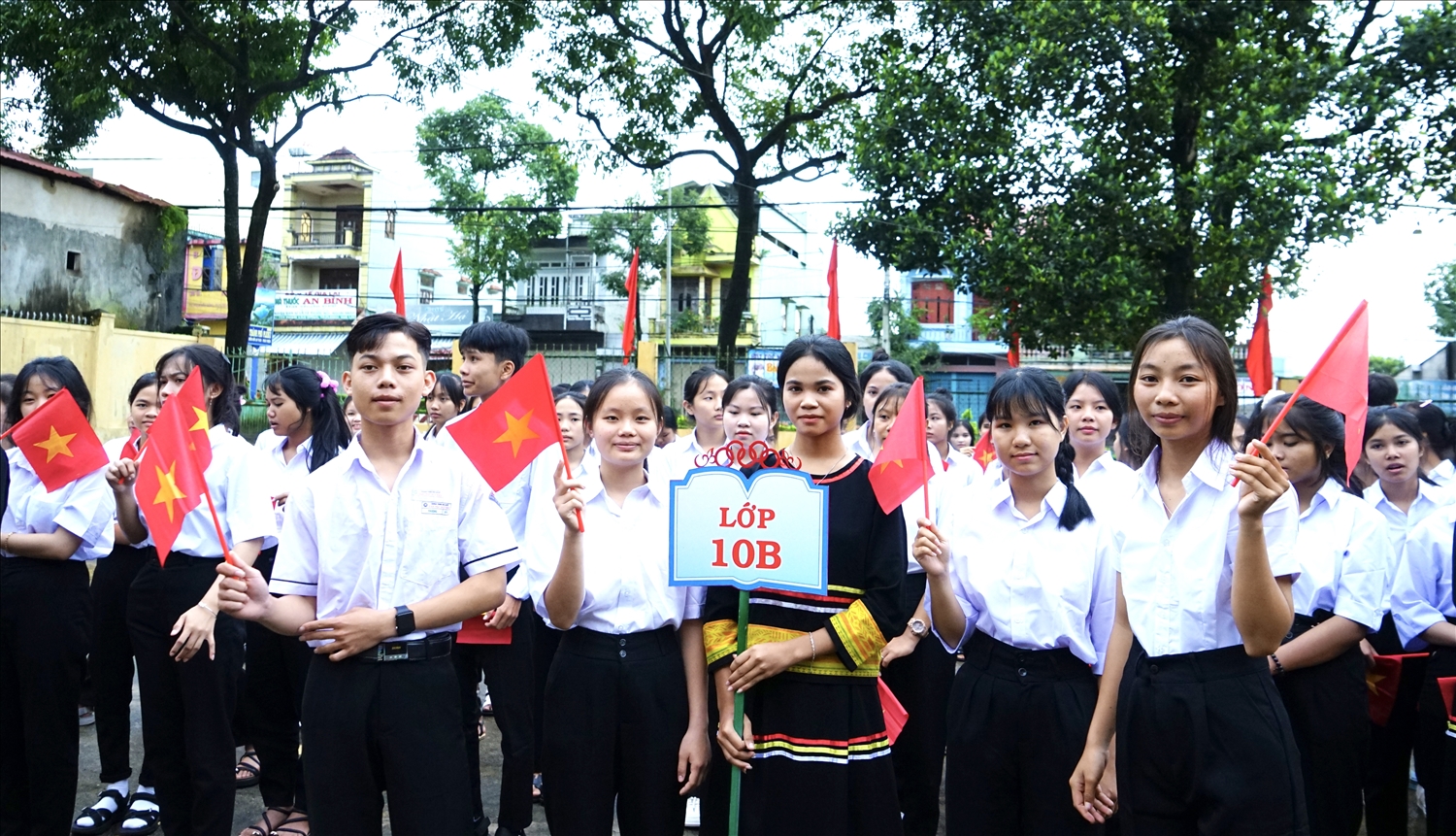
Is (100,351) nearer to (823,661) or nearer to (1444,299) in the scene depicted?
(823,661)

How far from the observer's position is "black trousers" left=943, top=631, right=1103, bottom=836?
9.70ft

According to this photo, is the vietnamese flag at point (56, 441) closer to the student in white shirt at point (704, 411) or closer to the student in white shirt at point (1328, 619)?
the student in white shirt at point (704, 411)

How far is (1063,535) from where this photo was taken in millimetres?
3180

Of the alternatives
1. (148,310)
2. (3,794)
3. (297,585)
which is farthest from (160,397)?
(148,310)

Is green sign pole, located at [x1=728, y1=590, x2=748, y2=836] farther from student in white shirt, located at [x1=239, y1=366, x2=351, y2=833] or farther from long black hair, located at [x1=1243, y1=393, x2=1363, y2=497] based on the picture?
student in white shirt, located at [x1=239, y1=366, x2=351, y2=833]

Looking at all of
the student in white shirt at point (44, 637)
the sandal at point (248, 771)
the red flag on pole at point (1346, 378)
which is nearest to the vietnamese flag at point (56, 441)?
the student in white shirt at point (44, 637)

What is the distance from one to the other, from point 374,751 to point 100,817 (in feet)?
7.79

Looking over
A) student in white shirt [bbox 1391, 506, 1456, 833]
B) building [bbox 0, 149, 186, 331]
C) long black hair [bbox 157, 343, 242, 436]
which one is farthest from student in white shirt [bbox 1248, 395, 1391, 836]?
building [bbox 0, 149, 186, 331]

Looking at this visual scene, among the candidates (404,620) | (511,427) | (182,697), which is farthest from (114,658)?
(404,620)

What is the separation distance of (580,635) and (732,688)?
534 millimetres

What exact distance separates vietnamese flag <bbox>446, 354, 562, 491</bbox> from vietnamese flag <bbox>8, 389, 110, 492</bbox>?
4.82 feet

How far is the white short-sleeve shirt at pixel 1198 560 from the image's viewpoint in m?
2.48

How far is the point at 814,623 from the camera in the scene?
290 centimetres

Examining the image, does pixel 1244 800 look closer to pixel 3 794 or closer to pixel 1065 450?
pixel 1065 450
